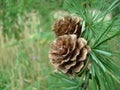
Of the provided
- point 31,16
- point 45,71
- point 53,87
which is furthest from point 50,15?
point 53,87

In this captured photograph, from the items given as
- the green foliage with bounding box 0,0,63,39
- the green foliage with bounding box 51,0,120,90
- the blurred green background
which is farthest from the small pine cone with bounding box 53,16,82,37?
the green foliage with bounding box 0,0,63,39

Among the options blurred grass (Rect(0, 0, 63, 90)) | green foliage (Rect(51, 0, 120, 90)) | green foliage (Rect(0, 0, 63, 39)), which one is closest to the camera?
green foliage (Rect(51, 0, 120, 90))

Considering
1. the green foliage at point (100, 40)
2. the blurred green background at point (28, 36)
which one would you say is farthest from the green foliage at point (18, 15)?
the green foliage at point (100, 40)

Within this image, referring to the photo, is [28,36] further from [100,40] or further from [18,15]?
[100,40]

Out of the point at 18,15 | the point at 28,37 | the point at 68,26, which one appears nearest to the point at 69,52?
the point at 68,26

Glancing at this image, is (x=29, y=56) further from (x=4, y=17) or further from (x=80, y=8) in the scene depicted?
(x=80, y=8)

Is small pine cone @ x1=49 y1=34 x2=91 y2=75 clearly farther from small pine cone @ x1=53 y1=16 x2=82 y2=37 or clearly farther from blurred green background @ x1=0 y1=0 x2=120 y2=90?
blurred green background @ x1=0 y1=0 x2=120 y2=90
